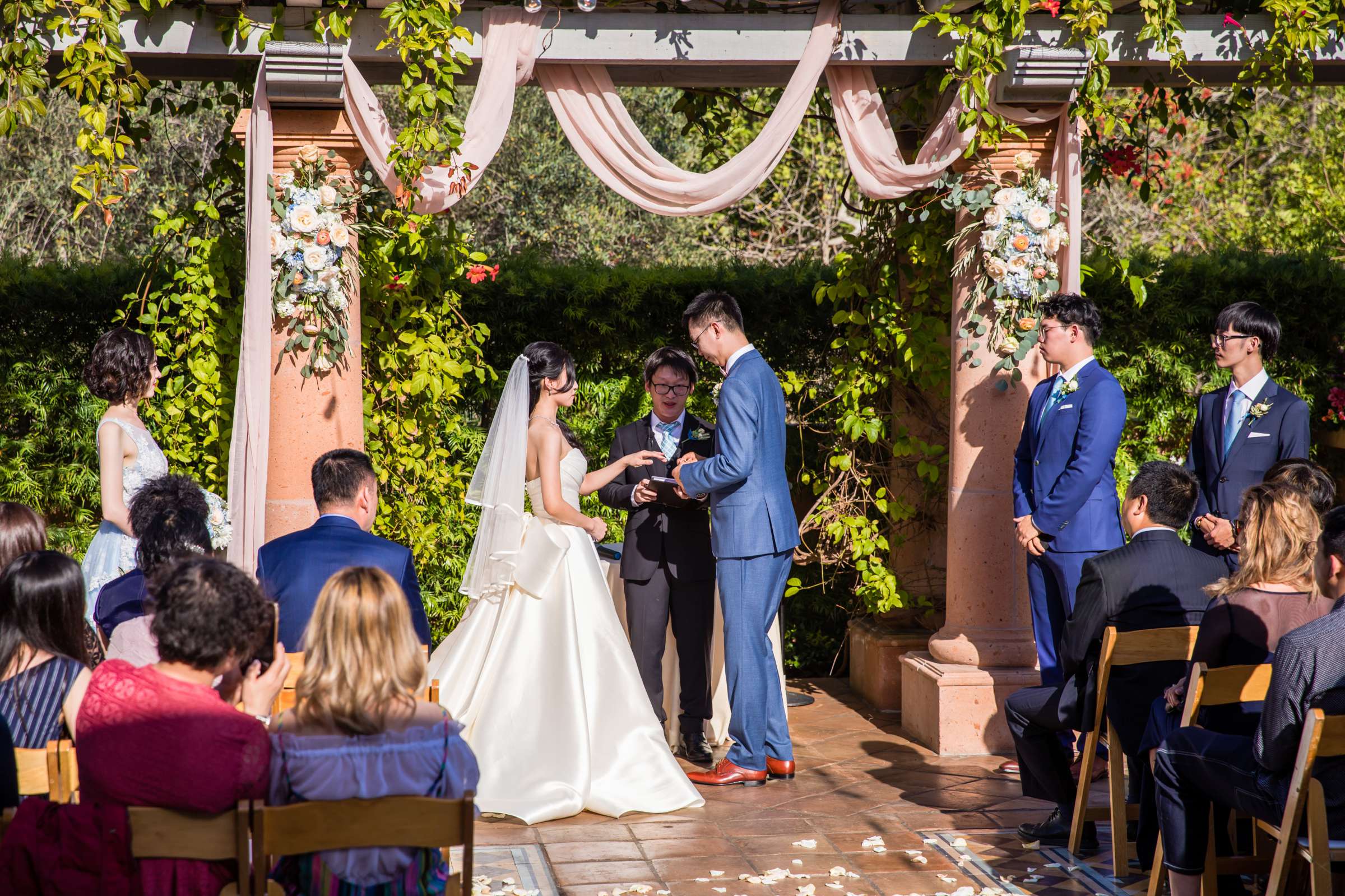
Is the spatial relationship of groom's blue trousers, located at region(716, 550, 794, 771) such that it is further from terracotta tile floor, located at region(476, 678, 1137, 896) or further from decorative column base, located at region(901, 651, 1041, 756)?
decorative column base, located at region(901, 651, 1041, 756)

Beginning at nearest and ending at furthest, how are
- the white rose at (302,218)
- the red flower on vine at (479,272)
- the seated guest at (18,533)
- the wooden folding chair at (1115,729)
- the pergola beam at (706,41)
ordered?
the seated guest at (18,533) < the wooden folding chair at (1115,729) < the pergola beam at (706,41) < the white rose at (302,218) < the red flower on vine at (479,272)

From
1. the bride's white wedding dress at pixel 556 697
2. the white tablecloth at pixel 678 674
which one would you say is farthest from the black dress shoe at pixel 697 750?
the bride's white wedding dress at pixel 556 697

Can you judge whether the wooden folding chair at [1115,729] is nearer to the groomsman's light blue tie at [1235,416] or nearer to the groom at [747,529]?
the groom at [747,529]

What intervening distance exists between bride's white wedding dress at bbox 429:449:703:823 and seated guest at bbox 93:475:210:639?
4.96 feet

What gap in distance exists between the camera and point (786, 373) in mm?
7164

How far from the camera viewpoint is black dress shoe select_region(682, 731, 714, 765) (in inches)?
228

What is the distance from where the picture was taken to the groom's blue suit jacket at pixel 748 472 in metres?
5.27

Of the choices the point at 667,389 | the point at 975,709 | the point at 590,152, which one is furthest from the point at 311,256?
the point at 975,709

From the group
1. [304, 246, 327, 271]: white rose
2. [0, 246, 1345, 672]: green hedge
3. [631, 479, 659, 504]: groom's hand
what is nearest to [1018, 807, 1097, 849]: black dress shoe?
[631, 479, 659, 504]: groom's hand

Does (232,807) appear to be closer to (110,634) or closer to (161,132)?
(110,634)

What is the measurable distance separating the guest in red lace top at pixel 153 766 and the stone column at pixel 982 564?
384cm

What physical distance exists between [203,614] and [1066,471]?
144 inches

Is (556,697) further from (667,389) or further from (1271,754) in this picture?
(1271,754)

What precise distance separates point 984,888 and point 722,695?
6.84 feet
